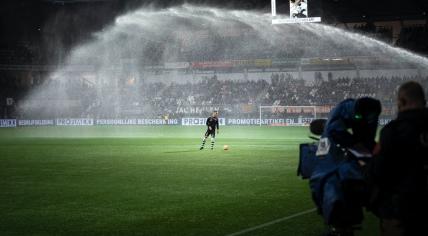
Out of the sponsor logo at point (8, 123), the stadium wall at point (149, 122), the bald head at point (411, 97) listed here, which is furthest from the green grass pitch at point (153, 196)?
the sponsor logo at point (8, 123)

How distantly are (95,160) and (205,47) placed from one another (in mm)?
48400

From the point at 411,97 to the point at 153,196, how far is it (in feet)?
31.2

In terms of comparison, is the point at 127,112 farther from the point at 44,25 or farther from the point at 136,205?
the point at 136,205

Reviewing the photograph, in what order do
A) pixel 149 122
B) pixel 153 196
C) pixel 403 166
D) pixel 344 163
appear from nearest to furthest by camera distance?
pixel 403 166 → pixel 344 163 → pixel 153 196 → pixel 149 122

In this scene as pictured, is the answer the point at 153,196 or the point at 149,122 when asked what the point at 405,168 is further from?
the point at 149,122

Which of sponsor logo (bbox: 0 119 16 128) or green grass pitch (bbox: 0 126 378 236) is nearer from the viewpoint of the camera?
green grass pitch (bbox: 0 126 378 236)

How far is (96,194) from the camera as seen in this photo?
13.9 metres

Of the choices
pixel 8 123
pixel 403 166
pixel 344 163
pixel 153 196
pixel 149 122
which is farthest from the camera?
pixel 149 122

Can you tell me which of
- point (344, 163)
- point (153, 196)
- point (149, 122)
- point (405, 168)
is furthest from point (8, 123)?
point (405, 168)

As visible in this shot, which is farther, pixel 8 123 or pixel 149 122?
Answer: pixel 149 122

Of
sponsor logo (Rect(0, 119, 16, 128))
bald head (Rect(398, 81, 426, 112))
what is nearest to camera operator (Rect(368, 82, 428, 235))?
bald head (Rect(398, 81, 426, 112))

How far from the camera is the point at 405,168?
456cm

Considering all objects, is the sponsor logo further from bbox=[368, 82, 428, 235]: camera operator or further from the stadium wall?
bbox=[368, 82, 428, 235]: camera operator

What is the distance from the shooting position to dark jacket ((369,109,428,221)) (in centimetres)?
447
